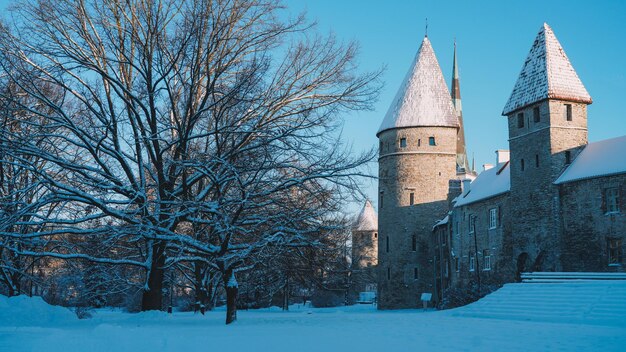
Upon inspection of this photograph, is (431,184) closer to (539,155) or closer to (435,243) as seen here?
(435,243)

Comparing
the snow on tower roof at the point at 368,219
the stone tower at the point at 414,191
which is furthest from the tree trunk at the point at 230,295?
the snow on tower roof at the point at 368,219

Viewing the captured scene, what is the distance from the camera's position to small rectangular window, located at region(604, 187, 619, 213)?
26.2 meters

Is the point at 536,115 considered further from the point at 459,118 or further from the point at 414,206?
the point at 459,118

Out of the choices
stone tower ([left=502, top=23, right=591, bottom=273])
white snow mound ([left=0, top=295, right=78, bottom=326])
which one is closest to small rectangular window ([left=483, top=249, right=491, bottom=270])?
stone tower ([left=502, top=23, right=591, bottom=273])

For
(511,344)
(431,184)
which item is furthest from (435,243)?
(511,344)

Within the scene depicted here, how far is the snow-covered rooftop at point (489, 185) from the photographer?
34.2 m

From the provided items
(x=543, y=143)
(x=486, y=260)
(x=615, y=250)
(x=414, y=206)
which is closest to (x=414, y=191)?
(x=414, y=206)

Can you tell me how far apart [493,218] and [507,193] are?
7.76 feet

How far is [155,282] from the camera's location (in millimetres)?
16156

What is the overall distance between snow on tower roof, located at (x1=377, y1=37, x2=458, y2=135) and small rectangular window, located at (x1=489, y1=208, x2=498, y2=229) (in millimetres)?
11233

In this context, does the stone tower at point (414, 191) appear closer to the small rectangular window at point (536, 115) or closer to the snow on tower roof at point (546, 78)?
the snow on tower roof at point (546, 78)

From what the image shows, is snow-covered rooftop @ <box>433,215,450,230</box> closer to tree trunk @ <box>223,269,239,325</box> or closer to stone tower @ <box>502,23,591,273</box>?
stone tower @ <box>502,23,591,273</box>

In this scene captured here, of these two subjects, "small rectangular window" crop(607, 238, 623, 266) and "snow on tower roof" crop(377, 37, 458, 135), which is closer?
"small rectangular window" crop(607, 238, 623, 266)

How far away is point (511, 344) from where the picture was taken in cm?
971
